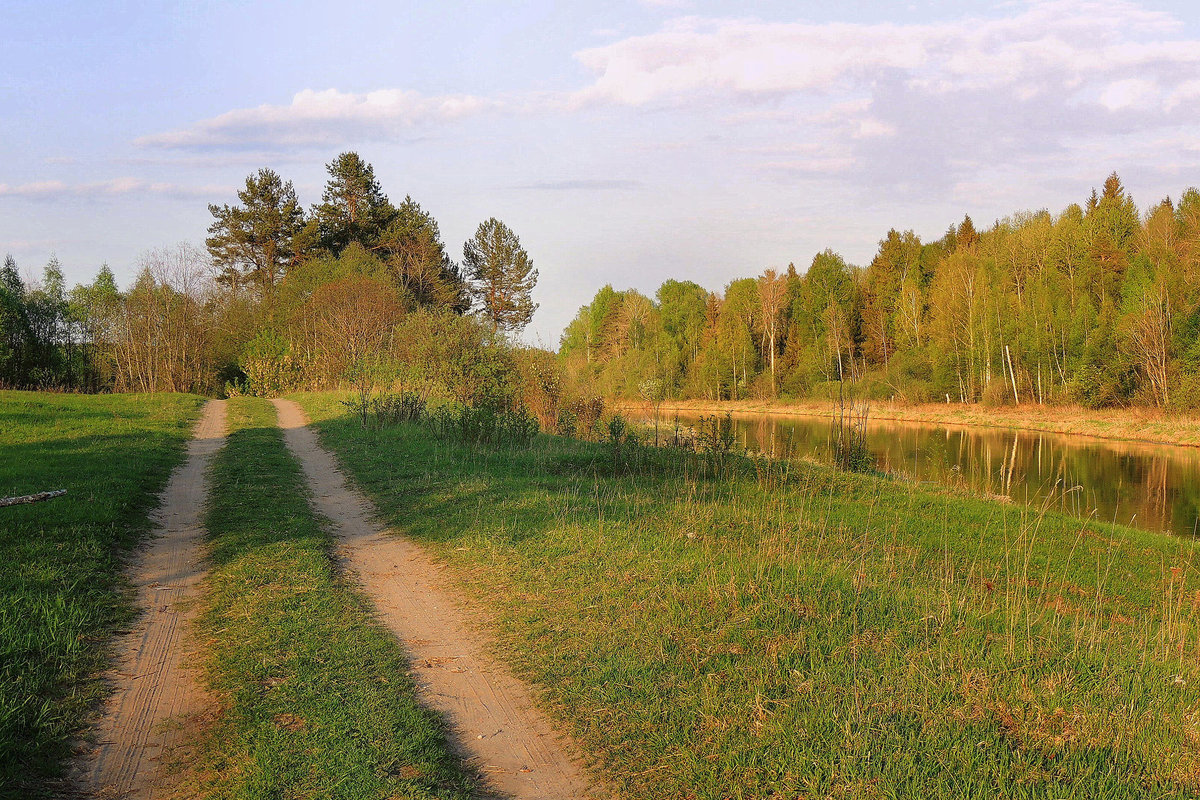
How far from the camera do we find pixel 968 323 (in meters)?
49.7

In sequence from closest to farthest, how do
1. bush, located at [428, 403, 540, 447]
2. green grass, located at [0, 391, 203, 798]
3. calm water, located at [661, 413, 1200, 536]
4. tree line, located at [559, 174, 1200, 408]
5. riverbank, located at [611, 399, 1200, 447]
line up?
green grass, located at [0, 391, 203, 798], bush, located at [428, 403, 540, 447], calm water, located at [661, 413, 1200, 536], riverbank, located at [611, 399, 1200, 447], tree line, located at [559, 174, 1200, 408]

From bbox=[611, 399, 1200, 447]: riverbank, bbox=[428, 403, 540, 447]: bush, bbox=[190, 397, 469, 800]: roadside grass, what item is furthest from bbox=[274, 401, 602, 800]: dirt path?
bbox=[611, 399, 1200, 447]: riverbank

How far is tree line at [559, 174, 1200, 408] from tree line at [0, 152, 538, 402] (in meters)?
10.5

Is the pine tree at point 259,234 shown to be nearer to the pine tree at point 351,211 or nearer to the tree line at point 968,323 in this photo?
the pine tree at point 351,211

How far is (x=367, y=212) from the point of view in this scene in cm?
5169

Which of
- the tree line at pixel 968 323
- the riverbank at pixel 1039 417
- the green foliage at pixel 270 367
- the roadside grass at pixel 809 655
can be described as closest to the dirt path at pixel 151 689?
the roadside grass at pixel 809 655

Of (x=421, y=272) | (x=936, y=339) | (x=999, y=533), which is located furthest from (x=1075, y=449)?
(x=421, y=272)

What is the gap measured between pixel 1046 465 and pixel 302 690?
95.9ft

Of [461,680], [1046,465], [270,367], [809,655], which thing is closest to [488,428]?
[461,680]

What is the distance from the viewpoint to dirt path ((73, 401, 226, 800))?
385cm

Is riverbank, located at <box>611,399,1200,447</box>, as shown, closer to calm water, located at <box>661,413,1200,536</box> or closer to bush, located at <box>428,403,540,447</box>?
calm water, located at <box>661,413,1200,536</box>

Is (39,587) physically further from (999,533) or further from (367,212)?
(367,212)

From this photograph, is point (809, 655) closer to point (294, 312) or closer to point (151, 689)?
point (151, 689)

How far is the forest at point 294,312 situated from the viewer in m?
21.7
